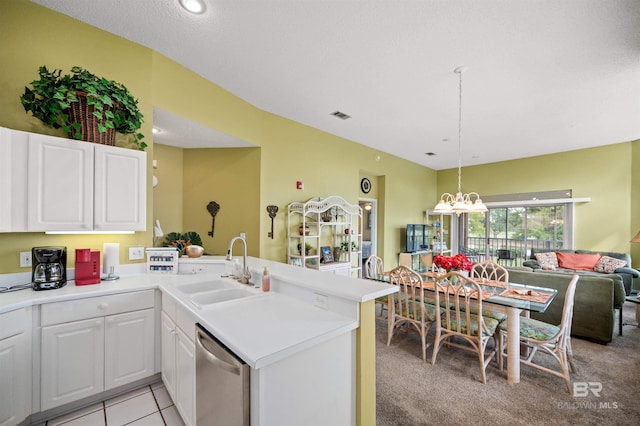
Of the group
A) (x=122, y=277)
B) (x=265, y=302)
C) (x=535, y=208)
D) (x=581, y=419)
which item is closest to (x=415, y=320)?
(x=581, y=419)

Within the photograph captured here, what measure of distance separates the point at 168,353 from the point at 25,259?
4.33 feet

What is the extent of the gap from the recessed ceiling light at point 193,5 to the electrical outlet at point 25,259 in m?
2.24

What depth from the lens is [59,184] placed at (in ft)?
6.50

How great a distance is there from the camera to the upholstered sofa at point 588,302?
3.04m

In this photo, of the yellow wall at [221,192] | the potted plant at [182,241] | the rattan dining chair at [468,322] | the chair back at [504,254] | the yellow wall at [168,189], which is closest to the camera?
the rattan dining chair at [468,322]

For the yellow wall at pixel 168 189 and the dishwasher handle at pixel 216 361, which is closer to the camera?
the dishwasher handle at pixel 216 361

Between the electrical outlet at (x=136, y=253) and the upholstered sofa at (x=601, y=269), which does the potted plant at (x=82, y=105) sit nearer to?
the electrical outlet at (x=136, y=253)

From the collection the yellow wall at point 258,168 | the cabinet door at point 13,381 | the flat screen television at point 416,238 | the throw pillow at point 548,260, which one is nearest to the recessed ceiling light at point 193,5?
the yellow wall at point 258,168

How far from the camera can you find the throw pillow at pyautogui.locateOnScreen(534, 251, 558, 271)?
18.0 ft

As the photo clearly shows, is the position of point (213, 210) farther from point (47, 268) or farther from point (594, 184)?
point (594, 184)

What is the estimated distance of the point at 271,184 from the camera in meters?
3.88

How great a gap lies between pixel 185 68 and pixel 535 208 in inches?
304

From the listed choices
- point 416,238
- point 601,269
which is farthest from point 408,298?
point 601,269

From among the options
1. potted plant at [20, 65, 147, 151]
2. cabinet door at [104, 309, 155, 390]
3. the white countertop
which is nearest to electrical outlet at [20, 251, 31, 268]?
the white countertop
